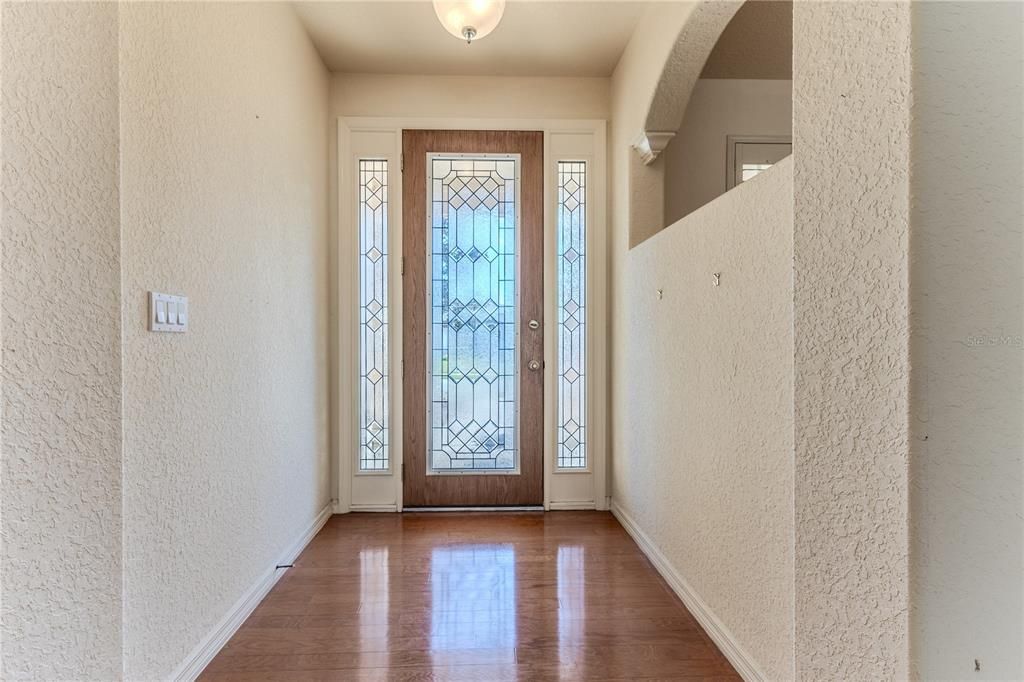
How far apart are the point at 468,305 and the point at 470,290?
94 mm

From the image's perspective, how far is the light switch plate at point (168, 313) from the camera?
1.44 m

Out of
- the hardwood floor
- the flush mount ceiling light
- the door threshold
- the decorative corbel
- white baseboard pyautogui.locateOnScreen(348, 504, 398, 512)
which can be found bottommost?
the hardwood floor

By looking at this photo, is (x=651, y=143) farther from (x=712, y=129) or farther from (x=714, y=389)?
(x=714, y=389)

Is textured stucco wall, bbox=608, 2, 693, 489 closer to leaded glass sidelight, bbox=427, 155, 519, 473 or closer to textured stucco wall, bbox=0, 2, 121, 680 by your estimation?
leaded glass sidelight, bbox=427, 155, 519, 473

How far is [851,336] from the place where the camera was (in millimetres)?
846

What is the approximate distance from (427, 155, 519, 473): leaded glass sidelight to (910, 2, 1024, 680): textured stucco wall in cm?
256

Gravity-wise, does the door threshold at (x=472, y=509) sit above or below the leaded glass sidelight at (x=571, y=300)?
below

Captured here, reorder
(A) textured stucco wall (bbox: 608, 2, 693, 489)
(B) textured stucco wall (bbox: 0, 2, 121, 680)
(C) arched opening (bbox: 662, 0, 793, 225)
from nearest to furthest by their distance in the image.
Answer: (B) textured stucco wall (bbox: 0, 2, 121, 680) → (A) textured stucco wall (bbox: 608, 2, 693, 489) → (C) arched opening (bbox: 662, 0, 793, 225)

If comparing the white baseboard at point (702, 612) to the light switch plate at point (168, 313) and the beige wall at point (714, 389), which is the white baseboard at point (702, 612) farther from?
the light switch plate at point (168, 313)

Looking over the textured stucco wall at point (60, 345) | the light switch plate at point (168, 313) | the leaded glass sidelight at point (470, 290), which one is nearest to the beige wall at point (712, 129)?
the leaded glass sidelight at point (470, 290)

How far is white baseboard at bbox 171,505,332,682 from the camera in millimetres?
1625

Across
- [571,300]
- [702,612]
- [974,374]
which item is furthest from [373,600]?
[974,374]

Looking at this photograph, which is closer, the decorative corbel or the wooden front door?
the decorative corbel

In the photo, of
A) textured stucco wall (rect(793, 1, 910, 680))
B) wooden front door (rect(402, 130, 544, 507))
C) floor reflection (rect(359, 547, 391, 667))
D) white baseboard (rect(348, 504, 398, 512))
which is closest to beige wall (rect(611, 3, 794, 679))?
textured stucco wall (rect(793, 1, 910, 680))
